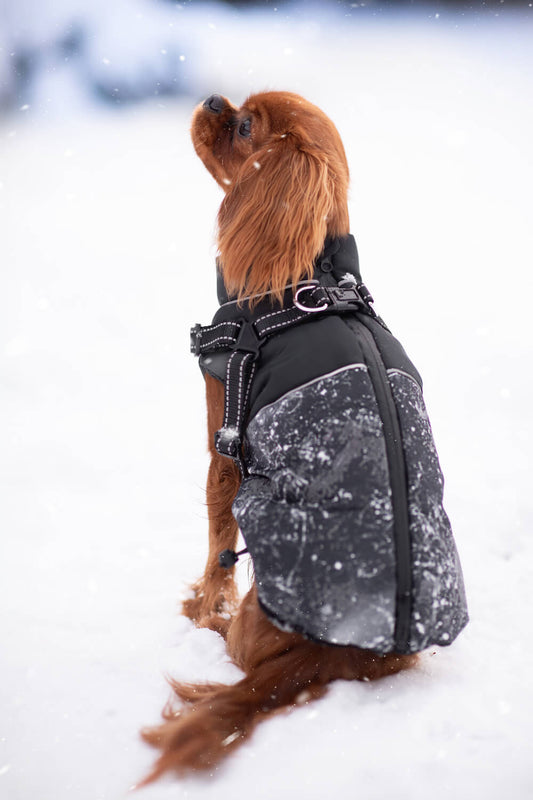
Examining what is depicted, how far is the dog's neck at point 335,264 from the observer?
1.66 metres

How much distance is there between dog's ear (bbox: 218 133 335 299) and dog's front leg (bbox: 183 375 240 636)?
1.21ft

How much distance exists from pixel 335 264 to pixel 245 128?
58 cm

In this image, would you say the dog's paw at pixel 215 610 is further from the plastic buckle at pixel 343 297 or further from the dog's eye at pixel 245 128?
the dog's eye at pixel 245 128

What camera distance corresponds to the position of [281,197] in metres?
1.65

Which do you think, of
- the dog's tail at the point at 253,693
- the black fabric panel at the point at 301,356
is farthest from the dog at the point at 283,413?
the black fabric panel at the point at 301,356

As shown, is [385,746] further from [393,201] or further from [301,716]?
[393,201]

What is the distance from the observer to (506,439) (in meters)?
3.44

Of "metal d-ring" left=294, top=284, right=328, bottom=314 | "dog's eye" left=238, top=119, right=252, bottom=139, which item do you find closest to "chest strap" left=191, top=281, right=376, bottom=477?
"metal d-ring" left=294, top=284, right=328, bottom=314

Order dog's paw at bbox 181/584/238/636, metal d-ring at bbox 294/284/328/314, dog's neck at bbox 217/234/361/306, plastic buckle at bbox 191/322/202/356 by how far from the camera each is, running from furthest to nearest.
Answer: dog's paw at bbox 181/584/238/636
plastic buckle at bbox 191/322/202/356
dog's neck at bbox 217/234/361/306
metal d-ring at bbox 294/284/328/314

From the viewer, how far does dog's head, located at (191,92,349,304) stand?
1626 mm

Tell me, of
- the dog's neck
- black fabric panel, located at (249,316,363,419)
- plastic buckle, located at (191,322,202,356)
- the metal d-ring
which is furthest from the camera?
plastic buckle, located at (191,322,202,356)

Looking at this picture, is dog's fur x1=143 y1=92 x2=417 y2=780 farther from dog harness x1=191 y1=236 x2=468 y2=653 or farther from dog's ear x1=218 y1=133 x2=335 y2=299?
dog harness x1=191 y1=236 x2=468 y2=653

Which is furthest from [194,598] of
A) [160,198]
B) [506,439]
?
[160,198]

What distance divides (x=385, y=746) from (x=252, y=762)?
0.30 metres
